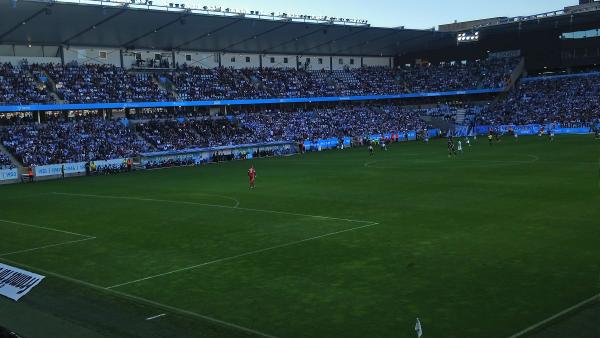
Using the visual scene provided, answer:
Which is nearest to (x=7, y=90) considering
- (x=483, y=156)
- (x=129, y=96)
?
(x=129, y=96)

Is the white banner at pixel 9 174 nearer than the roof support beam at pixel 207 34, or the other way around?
the white banner at pixel 9 174

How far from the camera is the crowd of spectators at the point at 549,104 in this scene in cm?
7369

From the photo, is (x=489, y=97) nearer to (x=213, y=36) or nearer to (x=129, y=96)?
(x=213, y=36)

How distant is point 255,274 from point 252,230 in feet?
19.9

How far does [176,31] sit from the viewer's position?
62.4 meters

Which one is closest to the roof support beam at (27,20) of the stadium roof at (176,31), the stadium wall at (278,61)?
the stadium roof at (176,31)

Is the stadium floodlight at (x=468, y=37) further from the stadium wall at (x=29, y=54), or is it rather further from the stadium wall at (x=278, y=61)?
the stadium wall at (x=29, y=54)

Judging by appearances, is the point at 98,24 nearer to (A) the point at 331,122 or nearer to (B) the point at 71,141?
(B) the point at 71,141

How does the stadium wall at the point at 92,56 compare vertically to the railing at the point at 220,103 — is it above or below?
above

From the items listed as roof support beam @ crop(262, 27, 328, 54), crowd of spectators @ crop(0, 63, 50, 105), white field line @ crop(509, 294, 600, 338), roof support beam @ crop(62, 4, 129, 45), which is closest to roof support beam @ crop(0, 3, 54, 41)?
crowd of spectators @ crop(0, 63, 50, 105)

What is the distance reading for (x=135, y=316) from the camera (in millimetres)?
12203

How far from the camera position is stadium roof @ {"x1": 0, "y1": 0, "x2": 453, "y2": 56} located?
168 ft

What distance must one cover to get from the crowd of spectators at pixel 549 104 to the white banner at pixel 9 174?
6161 centimetres

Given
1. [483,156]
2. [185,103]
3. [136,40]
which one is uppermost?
[136,40]
